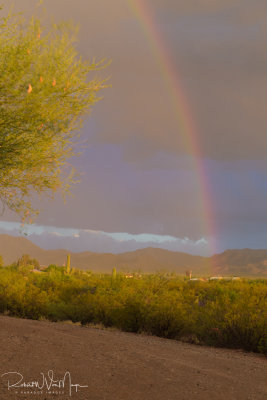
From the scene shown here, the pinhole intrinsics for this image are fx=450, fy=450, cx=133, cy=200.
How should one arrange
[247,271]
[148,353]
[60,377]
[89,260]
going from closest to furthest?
[60,377] < [148,353] < [247,271] < [89,260]

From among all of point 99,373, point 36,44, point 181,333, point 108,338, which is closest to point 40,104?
point 36,44

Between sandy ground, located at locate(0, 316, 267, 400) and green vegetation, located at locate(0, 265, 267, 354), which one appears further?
green vegetation, located at locate(0, 265, 267, 354)

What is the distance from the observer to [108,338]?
1148 cm

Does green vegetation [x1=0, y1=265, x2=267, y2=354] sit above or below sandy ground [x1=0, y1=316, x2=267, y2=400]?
above

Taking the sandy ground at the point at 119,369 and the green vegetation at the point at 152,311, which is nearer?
the sandy ground at the point at 119,369

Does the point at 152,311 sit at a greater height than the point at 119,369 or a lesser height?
greater

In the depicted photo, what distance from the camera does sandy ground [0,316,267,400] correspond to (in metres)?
7.27

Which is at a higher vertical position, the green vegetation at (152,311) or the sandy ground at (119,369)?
the green vegetation at (152,311)

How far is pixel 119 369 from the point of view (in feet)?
27.5

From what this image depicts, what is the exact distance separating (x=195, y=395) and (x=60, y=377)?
7.56 feet

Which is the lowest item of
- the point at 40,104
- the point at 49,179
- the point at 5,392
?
the point at 5,392

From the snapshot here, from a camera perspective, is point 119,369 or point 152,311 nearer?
point 119,369

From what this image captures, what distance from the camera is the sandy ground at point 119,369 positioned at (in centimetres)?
727

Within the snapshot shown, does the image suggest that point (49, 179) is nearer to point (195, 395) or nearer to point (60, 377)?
point (60, 377)
